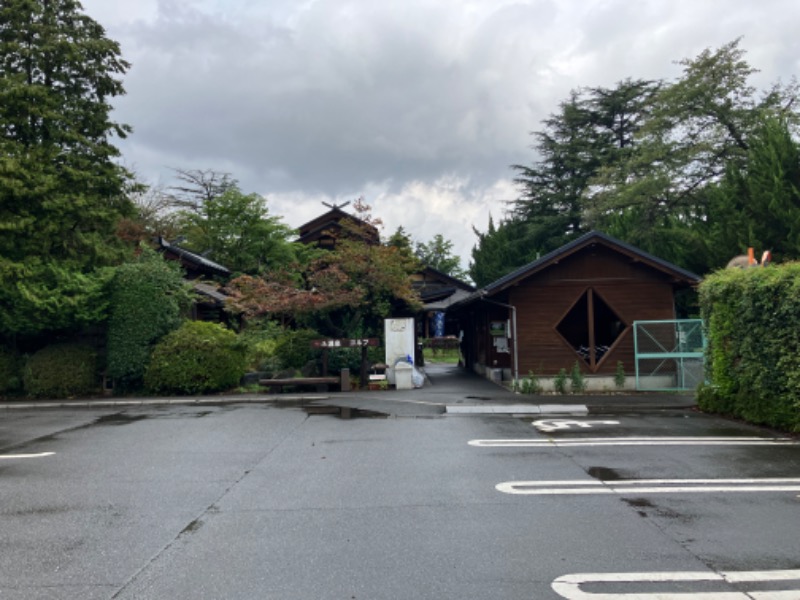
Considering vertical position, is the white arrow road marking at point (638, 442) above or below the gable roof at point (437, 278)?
below

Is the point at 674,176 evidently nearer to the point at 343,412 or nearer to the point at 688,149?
the point at 688,149

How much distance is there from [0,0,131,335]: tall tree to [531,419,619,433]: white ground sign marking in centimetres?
1209

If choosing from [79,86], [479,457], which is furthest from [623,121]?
[479,457]

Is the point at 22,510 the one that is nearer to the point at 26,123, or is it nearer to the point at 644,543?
the point at 644,543

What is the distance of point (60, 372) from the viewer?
1595cm

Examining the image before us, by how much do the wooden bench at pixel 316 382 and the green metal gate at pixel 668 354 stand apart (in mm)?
8069

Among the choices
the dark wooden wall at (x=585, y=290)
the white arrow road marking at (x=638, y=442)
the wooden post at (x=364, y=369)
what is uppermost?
the dark wooden wall at (x=585, y=290)

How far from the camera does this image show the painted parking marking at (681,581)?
3.79 meters

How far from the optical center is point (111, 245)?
1773 centimetres

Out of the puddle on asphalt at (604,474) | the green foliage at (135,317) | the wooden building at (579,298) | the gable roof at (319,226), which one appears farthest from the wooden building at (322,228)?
the puddle on asphalt at (604,474)

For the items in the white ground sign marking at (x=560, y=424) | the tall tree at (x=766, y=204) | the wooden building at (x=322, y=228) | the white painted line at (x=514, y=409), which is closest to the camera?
the white ground sign marking at (x=560, y=424)

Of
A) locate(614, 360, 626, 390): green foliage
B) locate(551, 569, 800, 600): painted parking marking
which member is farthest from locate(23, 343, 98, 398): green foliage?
locate(551, 569, 800, 600): painted parking marking

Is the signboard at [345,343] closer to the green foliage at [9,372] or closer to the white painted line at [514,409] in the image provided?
the white painted line at [514,409]

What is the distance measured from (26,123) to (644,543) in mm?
18047
